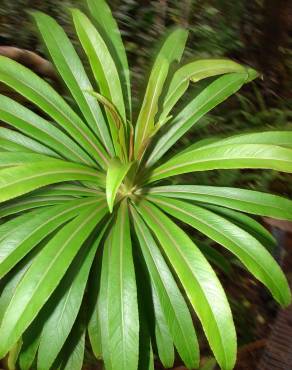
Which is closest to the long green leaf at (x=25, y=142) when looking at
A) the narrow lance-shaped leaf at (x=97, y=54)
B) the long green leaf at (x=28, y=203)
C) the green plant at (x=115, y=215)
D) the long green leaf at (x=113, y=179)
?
the green plant at (x=115, y=215)

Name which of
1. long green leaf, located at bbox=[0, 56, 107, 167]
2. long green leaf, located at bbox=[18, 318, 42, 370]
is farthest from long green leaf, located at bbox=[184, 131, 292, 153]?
long green leaf, located at bbox=[18, 318, 42, 370]

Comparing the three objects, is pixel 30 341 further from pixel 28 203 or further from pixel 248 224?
pixel 248 224

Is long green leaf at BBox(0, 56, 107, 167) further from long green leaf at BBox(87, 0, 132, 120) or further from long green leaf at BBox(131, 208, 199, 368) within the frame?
long green leaf at BBox(131, 208, 199, 368)

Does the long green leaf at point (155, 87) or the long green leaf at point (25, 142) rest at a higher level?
the long green leaf at point (155, 87)

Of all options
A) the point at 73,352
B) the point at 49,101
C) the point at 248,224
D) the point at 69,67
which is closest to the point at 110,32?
the point at 69,67

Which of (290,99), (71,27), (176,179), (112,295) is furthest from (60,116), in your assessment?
(290,99)

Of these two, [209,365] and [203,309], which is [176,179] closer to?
[209,365]

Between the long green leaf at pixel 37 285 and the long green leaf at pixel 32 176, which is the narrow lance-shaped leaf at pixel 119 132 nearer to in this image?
the long green leaf at pixel 32 176
